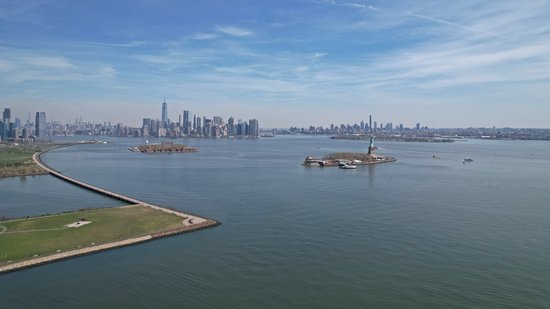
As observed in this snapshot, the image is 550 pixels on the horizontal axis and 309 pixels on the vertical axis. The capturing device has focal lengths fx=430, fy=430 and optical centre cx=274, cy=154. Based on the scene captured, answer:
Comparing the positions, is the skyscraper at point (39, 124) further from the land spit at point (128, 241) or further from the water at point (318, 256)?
the land spit at point (128, 241)

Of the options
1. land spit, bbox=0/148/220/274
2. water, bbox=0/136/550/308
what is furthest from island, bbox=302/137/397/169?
land spit, bbox=0/148/220/274

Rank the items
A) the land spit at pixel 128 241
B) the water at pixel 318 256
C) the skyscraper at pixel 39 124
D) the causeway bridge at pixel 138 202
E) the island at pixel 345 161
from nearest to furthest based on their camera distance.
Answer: the water at pixel 318 256 < the land spit at pixel 128 241 < the causeway bridge at pixel 138 202 < the island at pixel 345 161 < the skyscraper at pixel 39 124

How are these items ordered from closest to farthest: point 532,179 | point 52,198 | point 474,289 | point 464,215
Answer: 1. point 474,289
2. point 464,215
3. point 52,198
4. point 532,179

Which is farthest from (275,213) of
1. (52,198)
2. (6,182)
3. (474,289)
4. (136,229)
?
(6,182)

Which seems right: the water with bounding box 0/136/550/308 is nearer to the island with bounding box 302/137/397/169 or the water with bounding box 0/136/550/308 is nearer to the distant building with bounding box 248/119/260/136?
the island with bounding box 302/137/397/169

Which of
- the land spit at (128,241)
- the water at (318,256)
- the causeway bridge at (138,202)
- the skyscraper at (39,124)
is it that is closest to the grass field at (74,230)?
the land spit at (128,241)

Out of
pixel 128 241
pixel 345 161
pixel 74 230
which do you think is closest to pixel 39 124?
pixel 345 161

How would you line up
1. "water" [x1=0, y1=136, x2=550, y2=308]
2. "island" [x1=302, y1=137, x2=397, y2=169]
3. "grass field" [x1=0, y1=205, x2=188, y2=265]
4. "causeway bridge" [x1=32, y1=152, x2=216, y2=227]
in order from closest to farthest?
"water" [x1=0, y1=136, x2=550, y2=308]
"grass field" [x1=0, y1=205, x2=188, y2=265]
"causeway bridge" [x1=32, y1=152, x2=216, y2=227]
"island" [x1=302, y1=137, x2=397, y2=169]

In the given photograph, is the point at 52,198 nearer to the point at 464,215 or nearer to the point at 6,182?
the point at 6,182

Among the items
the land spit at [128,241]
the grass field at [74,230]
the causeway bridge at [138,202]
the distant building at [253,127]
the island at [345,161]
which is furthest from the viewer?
the distant building at [253,127]
